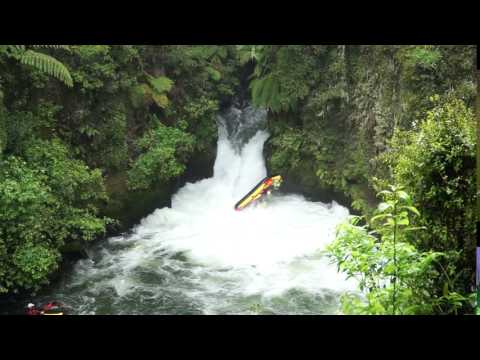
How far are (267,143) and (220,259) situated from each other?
4433 mm

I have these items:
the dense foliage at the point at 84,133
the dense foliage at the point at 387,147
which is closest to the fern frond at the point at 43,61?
the dense foliage at the point at 84,133

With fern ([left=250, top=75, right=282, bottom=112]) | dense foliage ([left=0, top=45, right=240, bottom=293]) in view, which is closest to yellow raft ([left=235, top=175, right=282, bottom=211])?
dense foliage ([left=0, top=45, right=240, bottom=293])

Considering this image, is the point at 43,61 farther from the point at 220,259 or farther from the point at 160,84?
the point at 220,259

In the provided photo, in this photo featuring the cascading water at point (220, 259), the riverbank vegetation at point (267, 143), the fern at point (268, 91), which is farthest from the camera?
the fern at point (268, 91)

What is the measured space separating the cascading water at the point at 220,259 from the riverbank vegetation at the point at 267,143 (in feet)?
1.62

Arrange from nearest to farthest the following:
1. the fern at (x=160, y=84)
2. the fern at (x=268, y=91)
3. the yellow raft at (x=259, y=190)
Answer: the fern at (x=160, y=84) → the fern at (x=268, y=91) → the yellow raft at (x=259, y=190)

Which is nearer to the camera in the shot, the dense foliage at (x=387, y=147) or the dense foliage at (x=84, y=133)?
the dense foliage at (x=387, y=147)

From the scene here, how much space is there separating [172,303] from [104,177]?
11.1ft

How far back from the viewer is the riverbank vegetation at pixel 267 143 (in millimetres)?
3016

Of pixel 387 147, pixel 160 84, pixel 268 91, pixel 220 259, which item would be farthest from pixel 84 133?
pixel 387 147

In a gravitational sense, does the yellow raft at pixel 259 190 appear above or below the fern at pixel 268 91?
below

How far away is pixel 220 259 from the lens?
9.01m

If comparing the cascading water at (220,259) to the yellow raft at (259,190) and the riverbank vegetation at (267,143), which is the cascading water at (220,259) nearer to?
the yellow raft at (259,190)
